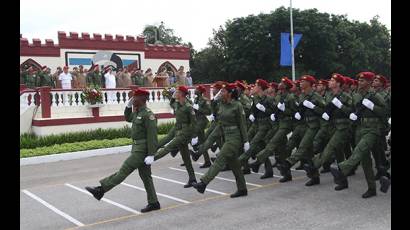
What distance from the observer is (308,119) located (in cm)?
879

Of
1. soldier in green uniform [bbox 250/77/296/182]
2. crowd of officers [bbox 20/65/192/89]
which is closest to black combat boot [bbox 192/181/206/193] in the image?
soldier in green uniform [bbox 250/77/296/182]

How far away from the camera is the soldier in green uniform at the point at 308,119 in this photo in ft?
27.9

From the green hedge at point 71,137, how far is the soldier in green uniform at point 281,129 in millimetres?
7415

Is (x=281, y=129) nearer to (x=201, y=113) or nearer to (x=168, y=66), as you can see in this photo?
(x=201, y=113)

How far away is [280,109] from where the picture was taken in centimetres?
913

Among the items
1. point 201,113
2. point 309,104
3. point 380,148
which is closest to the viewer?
point 380,148

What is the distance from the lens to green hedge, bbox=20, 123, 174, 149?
1414cm

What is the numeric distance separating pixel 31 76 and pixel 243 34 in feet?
72.5

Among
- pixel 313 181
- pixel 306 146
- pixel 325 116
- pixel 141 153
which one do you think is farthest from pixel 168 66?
pixel 141 153

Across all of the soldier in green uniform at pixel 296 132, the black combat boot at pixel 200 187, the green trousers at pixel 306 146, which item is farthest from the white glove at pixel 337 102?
the black combat boot at pixel 200 187

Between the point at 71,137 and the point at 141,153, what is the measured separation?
8.47 metres

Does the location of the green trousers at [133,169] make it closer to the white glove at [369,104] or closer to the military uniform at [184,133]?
the military uniform at [184,133]

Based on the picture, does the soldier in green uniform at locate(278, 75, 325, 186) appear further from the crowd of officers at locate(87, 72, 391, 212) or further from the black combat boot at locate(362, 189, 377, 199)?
the black combat boot at locate(362, 189, 377, 199)
